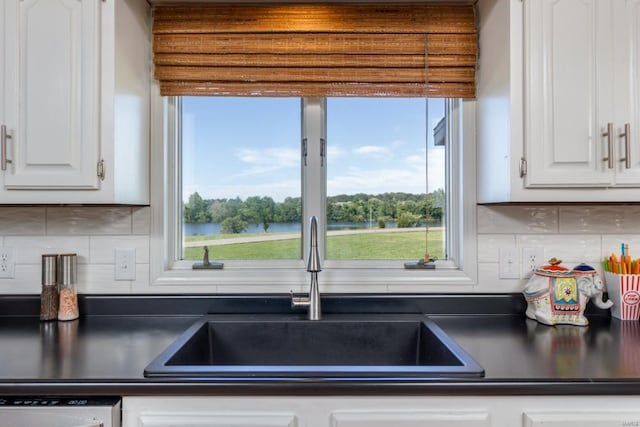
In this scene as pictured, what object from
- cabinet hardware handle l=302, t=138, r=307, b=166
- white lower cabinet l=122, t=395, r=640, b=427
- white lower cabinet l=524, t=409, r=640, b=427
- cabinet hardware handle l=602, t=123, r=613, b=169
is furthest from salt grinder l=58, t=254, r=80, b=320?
cabinet hardware handle l=602, t=123, r=613, b=169

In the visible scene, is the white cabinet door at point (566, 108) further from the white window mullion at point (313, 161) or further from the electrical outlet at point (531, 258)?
the white window mullion at point (313, 161)

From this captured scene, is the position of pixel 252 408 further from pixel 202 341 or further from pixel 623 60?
pixel 623 60

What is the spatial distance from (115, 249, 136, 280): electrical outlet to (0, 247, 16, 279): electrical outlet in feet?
1.34

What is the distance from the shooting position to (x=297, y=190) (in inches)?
66.9

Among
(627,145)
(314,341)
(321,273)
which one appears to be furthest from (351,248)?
(627,145)

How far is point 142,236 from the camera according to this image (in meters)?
1.59

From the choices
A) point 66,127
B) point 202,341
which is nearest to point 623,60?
point 202,341

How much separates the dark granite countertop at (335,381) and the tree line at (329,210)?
45cm

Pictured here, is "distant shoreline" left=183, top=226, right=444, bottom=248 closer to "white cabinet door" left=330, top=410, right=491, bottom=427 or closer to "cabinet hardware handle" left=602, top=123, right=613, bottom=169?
"cabinet hardware handle" left=602, top=123, right=613, bottom=169

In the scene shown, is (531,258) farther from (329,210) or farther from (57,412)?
(57,412)

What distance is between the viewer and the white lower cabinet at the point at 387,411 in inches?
38.0

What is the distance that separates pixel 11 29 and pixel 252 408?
136 centimetres

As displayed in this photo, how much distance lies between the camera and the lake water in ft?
5.63

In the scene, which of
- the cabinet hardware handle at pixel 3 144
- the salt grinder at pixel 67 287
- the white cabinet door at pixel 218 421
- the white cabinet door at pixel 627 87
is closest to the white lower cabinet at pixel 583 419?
the white cabinet door at pixel 218 421
